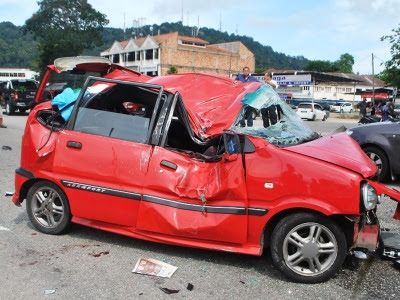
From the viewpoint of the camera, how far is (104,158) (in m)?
4.22

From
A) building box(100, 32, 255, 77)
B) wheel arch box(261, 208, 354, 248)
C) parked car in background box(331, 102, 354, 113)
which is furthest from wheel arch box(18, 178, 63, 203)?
building box(100, 32, 255, 77)

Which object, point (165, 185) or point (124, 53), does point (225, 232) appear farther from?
point (124, 53)

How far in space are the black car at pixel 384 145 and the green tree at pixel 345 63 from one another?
126212 mm

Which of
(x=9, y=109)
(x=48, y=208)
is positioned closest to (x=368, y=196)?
(x=48, y=208)

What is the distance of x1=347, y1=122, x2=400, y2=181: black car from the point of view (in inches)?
285

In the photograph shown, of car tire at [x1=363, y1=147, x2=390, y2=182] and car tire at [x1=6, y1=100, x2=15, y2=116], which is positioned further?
car tire at [x1=6, y1=100, x2=15, y2=116]

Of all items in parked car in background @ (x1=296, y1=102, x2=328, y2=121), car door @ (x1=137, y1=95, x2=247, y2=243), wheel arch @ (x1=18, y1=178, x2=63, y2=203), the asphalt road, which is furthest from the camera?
parked car in background @ (x1=296, y1=102, x2=328, y2=121)

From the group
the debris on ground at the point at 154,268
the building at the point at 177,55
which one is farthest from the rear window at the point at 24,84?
the building at the point at 177,55

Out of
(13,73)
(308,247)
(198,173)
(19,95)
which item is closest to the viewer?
(308,247)

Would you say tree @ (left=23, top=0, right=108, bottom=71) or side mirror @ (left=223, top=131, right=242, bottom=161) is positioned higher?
tree @ (left=23, top=0, right=108, bottom=71)

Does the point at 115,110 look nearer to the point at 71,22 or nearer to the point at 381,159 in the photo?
the point at 381,159

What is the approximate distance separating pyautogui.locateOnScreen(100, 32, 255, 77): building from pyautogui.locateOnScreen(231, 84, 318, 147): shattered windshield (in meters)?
69.3

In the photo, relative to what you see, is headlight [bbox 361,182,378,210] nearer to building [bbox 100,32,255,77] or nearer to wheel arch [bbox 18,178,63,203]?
wheel arch [bbox 18,178,63,203]

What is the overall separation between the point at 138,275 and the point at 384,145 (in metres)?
5.22
